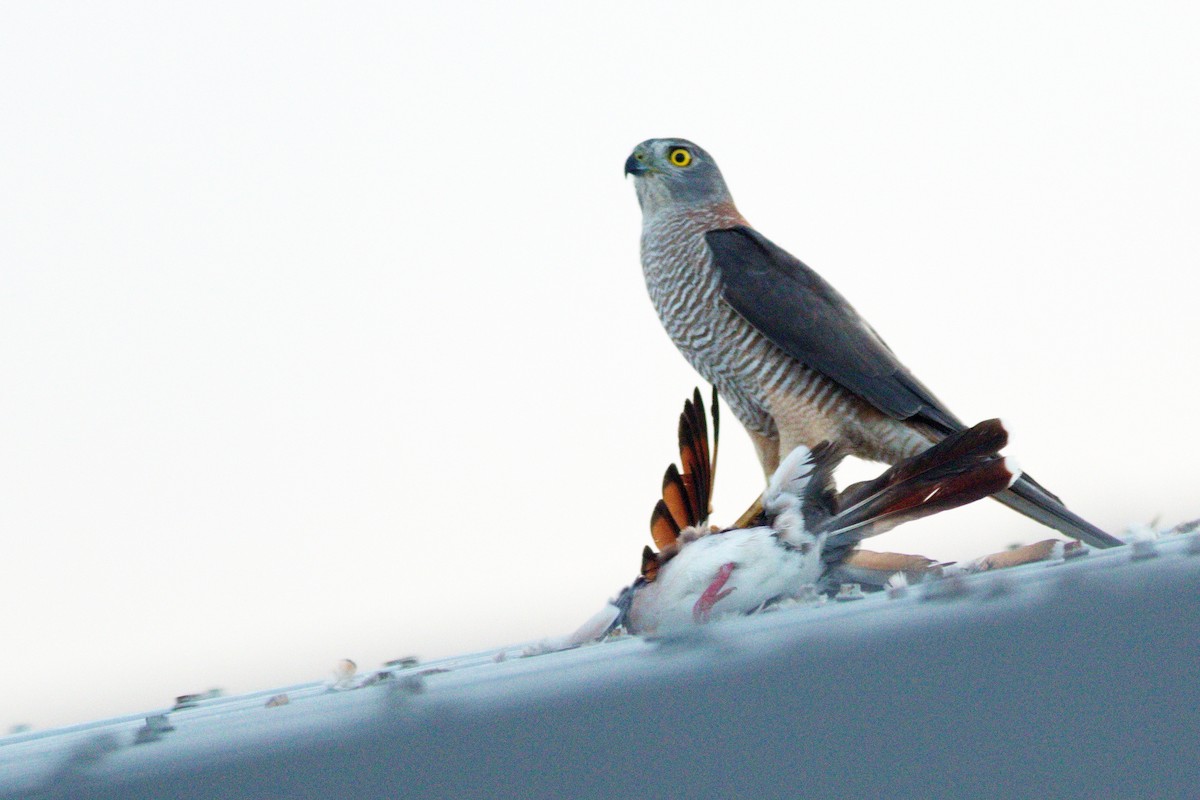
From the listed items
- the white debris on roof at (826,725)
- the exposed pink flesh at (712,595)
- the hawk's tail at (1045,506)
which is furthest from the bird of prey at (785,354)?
the white debris on roof at (826,725)

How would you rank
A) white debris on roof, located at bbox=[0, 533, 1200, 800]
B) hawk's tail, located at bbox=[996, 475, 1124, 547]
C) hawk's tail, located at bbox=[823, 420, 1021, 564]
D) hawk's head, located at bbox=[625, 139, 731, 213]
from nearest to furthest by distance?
white debris on roof, located at bbox=[0, 533, 1200, 800]
hawk's tail, located at bbox=[823, 420, 1021, 564]
hawk's tail, located at bbox=[996, 475, 1124, 547]
hawk's head, located at bbox=[625, 139, 731, 213]

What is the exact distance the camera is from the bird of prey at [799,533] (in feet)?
5.79

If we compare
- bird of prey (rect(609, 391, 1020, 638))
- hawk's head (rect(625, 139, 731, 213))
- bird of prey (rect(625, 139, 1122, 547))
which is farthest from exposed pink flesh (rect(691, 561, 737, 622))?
hawk's head (rect(625, 139, 731, 213))

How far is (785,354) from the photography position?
3.15 meters

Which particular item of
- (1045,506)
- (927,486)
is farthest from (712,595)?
(1045,506)

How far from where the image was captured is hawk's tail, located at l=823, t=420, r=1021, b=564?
1946 millimetres

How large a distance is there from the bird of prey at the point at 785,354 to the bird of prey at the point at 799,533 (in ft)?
3.19

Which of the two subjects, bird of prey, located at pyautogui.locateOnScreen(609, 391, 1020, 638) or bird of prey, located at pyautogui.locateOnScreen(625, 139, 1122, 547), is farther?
bird of prey, located at pyautogui.locateOnScreen(625, 139, 1122, 547)

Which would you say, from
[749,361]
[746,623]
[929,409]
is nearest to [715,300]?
[749,361]

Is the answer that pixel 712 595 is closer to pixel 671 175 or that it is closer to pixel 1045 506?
pixel 1045 506

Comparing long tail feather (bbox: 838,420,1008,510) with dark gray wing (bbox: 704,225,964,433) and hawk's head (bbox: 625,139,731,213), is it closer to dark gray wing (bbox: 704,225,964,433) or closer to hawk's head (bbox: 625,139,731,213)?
dark gray wing (bbox: 704,225,964,433)

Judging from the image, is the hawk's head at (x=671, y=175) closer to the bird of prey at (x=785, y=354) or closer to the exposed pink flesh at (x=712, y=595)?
the bird of prey at (x=785, y=354)

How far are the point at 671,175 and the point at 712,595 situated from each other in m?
2.14

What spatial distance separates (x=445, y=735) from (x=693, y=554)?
119 centimetres
